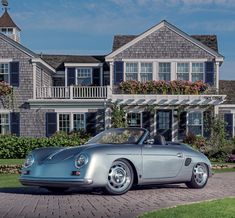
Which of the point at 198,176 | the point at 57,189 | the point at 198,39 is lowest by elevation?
the point at 57,189

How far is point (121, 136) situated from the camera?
1056cm

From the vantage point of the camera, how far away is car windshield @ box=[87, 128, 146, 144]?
10305 mm

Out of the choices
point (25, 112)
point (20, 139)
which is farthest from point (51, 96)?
point (20, 139)

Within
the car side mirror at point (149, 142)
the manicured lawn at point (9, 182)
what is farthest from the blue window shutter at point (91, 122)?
the car side mirror at point (149, 142)

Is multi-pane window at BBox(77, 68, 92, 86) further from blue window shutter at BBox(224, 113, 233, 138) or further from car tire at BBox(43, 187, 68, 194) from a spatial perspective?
car tire at BBox(43, 187, 68, 194)

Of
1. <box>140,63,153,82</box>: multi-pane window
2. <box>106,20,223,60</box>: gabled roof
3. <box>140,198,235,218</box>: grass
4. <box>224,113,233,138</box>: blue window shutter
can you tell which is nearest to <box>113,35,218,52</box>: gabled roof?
<box>106,20,223,60</box>: gabled roof

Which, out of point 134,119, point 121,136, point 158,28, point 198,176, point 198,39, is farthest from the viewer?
point 198,39

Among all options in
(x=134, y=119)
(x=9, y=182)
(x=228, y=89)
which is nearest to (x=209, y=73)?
(x=228, y=89)

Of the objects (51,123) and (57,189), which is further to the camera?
(51,123)

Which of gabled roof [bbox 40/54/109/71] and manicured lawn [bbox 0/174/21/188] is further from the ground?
gabled roof [bbox 40/54/109/71]

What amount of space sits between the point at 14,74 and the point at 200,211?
2598 centimetres

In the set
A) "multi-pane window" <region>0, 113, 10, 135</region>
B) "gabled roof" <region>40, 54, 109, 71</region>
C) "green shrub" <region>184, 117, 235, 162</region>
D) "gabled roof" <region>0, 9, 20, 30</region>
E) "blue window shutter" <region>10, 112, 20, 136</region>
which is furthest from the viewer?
"gabled roof" <region>0, 9, 20, 30</region>

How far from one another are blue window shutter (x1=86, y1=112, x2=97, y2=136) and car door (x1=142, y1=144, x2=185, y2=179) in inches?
862

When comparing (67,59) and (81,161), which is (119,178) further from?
(67,59)
